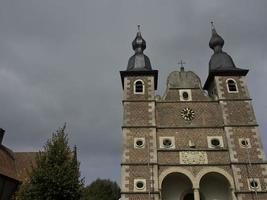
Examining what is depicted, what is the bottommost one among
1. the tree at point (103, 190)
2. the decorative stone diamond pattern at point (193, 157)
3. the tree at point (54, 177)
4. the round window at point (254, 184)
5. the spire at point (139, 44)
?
the tree at point (54, 177)

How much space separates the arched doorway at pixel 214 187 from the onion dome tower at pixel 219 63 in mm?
7914

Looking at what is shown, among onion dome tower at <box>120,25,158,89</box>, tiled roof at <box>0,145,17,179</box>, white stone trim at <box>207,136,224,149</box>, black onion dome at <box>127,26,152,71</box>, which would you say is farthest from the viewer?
black onion dome at <box>127,26,152,71</box>

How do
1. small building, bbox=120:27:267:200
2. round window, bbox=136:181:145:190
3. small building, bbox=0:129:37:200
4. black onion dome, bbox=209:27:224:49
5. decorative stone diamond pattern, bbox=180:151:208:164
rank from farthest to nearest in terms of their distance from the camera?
black onion dome, bbox=209:27:224:49
decorative stone diamond pattern, bbox=180:151:208:164
small building, bbox=120:27:267:200
round window, bbox=136:181:145:190
small building, bbox=0:129:37:200

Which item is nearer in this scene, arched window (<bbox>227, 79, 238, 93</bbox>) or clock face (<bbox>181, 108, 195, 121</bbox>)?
clock face (<bbox>181, 108, 195, 121</bbox>)

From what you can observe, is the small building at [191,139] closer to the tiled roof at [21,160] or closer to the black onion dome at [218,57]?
the black onion dome at [218,57]

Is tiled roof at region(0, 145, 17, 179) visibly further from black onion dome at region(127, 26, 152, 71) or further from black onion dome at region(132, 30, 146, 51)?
black onion dome at region(132, 30, 146, 51)

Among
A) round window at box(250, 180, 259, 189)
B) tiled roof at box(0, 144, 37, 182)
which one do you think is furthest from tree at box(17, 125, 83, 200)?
round window at box(250, 180, 259, 189)

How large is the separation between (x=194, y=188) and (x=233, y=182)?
2532 mm

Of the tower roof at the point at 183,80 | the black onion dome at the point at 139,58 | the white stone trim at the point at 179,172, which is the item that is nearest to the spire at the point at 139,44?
Answer: the black onion dome at the point at 139,58

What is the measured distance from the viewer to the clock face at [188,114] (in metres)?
22.3

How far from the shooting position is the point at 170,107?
74.8ft

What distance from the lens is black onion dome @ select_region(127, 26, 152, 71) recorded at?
81.1 ft

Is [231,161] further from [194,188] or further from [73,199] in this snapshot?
[73,199]

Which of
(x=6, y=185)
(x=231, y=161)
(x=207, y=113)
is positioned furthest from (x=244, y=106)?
(x=6, y=185)
